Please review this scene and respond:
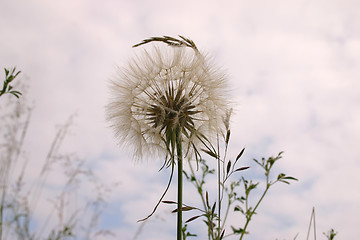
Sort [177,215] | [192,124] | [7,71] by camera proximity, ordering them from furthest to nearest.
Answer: [192,124] → [177,215] → [7,71]

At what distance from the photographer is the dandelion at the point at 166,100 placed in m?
3.50

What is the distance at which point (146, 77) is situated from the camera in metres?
3.67

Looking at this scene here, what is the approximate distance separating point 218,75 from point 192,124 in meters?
0.51

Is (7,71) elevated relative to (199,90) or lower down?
lower down

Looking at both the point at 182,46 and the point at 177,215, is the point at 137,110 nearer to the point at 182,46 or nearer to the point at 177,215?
the point at 182,46

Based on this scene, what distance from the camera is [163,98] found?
356 centimetres

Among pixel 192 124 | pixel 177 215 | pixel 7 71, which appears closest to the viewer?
pixel 7 71

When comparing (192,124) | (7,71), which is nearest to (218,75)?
(192,124)

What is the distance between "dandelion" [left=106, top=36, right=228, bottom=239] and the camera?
350 cm

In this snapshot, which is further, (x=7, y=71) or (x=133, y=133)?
(x=133, y=133)

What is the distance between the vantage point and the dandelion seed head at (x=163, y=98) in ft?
11.6

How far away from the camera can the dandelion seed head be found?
11.6 ft

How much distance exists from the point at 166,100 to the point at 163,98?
43mm

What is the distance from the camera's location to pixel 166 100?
353 centimetres
